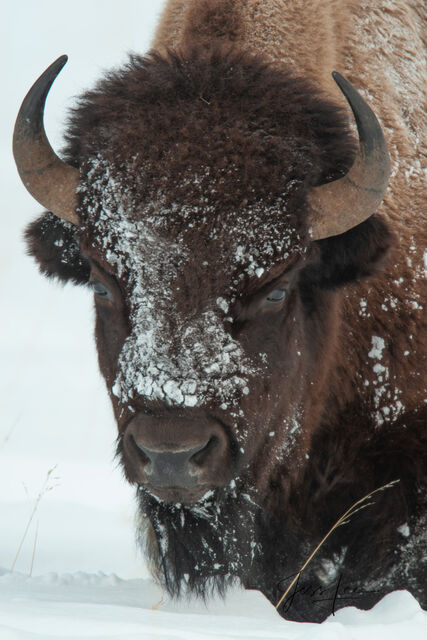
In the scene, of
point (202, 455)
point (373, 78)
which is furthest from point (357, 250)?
point (373, 78)

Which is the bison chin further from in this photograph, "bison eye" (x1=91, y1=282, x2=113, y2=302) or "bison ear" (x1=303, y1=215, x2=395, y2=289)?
"bison ear" (x1=303, y1=215, x2=395, y2=289)

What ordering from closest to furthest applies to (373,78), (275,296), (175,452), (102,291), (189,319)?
(175,452) → (189,319) → (275,296) → (102,291) → (373,78)

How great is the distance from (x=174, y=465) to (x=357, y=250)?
138cm

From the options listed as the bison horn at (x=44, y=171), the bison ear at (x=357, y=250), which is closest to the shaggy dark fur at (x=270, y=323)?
the bison ear at (x=357, y=250)

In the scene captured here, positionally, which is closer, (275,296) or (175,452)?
(175,452)

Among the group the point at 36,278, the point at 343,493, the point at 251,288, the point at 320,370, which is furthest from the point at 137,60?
the point at 36,278

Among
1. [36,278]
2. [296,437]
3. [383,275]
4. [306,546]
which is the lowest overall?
[36,278]

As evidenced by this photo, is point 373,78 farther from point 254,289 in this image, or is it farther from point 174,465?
point 174,465

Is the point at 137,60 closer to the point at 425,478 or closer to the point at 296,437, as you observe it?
the point at 296,437

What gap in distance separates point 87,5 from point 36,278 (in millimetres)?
15190

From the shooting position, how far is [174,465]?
10.2ft

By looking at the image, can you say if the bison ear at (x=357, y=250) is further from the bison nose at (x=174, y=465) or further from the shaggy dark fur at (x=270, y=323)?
the bison nose at (x=174, y=465)

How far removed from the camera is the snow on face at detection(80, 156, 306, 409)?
128 inches

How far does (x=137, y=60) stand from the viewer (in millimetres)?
4094
